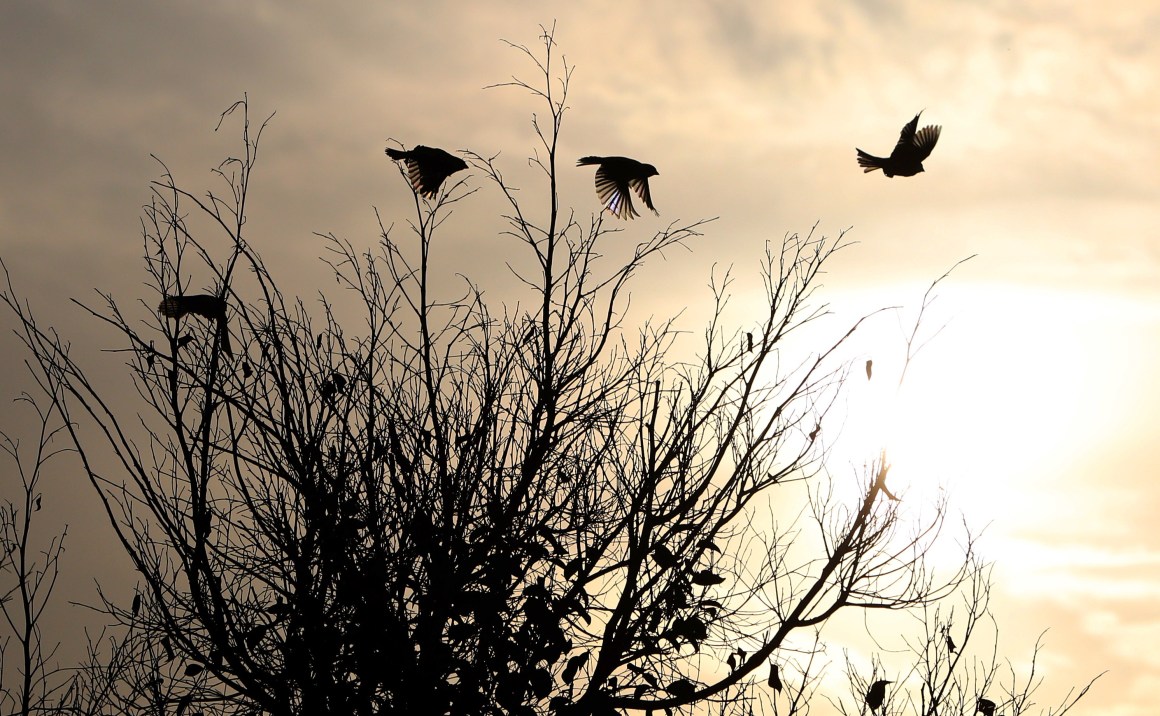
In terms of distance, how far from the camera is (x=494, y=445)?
262 inches

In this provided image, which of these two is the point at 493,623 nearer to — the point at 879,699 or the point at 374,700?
the point at 374,700

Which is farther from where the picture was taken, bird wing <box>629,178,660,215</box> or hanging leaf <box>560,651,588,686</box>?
bird wing <box>629,178,660,215</box>

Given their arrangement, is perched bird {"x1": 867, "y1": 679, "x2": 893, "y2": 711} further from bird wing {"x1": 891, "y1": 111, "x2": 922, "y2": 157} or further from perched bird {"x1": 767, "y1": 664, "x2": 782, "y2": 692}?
bird wing {"x1": 891, "y1": 111, "x2": 922, "y2": 157}

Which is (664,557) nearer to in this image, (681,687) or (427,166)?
(681,687)

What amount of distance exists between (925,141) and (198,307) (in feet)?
16.6

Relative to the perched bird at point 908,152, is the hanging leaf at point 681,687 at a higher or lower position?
lower

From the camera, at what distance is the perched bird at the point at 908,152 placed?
23.7 ft

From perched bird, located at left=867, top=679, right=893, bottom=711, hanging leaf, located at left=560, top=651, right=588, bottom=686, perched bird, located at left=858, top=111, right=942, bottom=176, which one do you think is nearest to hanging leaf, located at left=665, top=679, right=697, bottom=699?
hanging leaf, located at left=560, top=651, right=588, bottom=686

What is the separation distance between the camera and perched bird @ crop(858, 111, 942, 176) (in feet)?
23.7

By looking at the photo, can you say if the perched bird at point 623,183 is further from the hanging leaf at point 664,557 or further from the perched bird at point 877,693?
the perched bird at point 877,693

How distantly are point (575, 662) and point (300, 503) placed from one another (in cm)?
192

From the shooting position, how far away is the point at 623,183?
7.55m

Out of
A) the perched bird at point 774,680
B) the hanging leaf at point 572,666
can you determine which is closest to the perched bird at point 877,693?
the perched bird at point 774,680

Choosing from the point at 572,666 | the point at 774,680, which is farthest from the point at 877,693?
the point at 572,666
